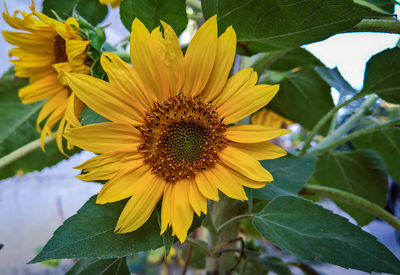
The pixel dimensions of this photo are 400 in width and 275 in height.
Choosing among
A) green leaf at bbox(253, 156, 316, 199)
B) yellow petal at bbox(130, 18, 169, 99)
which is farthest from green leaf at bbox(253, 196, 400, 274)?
yellow petal at bbox(130, 18, 169, 99)

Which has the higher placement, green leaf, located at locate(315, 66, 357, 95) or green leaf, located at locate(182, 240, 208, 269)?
green leaf, located at locate(315, 66, 357, 95)

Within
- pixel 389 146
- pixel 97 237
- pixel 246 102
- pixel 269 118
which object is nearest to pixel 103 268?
pixel 97 237

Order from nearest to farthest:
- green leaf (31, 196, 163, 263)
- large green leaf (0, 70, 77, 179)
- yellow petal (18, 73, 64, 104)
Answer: green leaf (31, 196, 163, 263)
yellow petal (18, 73, 64, 104)
large green leaf (0, 70, 77, 179)

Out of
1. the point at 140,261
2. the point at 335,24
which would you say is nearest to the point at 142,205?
the point at 335,24

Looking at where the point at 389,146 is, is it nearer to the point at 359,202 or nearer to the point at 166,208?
the point at 359,202

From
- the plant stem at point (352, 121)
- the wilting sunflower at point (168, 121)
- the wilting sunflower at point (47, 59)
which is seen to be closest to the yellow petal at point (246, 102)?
the wilting sunflower at point (168, 121)

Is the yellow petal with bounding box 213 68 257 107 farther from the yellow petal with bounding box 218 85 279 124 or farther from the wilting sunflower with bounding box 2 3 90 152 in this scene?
the wilting sunflower with bounding box 2 3 90 152

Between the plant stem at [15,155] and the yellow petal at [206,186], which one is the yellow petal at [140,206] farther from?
the plant stem at [15,155]
